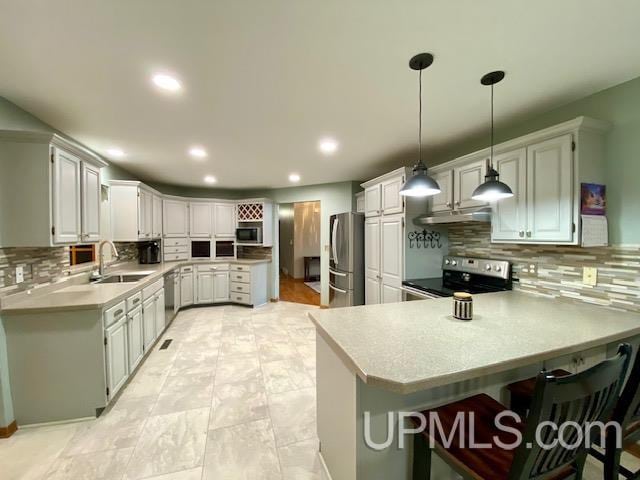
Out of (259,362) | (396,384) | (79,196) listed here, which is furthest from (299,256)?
(396,384)

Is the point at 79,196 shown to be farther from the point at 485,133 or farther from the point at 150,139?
the point at 485,133

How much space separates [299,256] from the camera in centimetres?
847

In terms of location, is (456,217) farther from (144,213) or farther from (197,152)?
(144,213)

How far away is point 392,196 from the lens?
127 inches

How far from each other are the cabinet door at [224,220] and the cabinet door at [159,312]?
6.54 ft

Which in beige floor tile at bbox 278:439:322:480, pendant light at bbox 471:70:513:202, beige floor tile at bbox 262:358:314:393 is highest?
pendant light at bbox 471:70:513:202

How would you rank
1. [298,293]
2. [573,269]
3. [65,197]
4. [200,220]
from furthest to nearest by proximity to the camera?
[298,293], [200,220], [65,197], [573,269]

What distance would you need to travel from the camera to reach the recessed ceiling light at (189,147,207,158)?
311 cm

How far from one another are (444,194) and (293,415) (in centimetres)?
254

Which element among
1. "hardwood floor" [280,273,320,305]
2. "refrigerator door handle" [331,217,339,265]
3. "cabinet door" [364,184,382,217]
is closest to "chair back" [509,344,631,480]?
"cabinet door" [364,184,382,217]

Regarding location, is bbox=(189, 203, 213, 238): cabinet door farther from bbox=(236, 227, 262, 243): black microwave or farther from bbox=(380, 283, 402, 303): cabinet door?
bbox=(380, 283, 402, 303): cabinet door

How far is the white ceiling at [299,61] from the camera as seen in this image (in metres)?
1.22

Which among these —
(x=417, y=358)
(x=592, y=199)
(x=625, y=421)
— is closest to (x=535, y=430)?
(x=417, y=358)

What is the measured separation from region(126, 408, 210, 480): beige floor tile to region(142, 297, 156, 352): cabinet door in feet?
3.79
